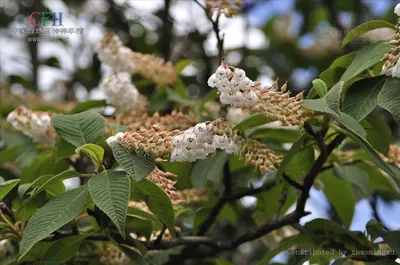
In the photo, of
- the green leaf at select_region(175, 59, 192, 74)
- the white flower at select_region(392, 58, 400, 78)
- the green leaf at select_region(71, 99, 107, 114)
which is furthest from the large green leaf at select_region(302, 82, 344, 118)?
the green leaf at select_region(175, 59, 192, 74)

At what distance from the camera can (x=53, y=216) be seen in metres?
1.23

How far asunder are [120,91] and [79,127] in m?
0.52

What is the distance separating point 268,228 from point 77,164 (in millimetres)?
621

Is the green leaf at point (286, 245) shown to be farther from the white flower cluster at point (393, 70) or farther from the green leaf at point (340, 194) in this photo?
the white flower cluster at point (393, 70)

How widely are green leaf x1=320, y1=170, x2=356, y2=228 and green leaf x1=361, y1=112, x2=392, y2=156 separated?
1.13 feet

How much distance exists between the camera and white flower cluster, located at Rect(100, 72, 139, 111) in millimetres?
1941

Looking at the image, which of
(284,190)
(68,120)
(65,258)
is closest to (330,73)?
(284,190)

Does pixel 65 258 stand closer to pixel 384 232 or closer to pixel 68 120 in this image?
pixel 68 120

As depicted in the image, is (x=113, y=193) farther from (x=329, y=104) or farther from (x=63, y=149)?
(x=329, y=104)

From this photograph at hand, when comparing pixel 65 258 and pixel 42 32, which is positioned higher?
pixel 42 32

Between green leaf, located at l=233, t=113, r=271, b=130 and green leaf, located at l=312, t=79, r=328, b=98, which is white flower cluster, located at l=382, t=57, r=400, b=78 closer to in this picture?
green leaf, located at l=312, t=79, r=328, b=98

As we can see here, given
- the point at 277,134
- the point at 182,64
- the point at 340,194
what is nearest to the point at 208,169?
the point at 277,134

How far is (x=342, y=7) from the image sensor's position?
3877 mm

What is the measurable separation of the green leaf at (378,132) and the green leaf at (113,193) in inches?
24.1
